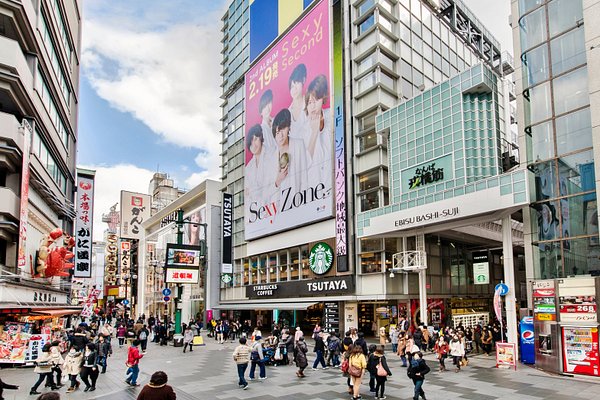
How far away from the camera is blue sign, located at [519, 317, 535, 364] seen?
20297mm

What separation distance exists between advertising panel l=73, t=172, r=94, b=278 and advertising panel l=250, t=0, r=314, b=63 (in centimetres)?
2144

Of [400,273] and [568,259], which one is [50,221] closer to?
[400,273]

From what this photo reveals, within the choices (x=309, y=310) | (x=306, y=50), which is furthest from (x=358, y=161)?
(x=309, y=310)

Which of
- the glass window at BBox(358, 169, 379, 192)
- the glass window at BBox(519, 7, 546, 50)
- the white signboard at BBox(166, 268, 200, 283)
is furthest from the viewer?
the glass window at BBox(358, 169, 379, 192)

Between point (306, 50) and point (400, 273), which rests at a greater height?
point (306, 50)

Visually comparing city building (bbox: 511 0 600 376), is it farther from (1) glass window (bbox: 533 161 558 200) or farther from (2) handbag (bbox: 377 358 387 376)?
(2) handbag (bbox: 377 358 387 376)

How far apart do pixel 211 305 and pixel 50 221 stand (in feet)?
78.4

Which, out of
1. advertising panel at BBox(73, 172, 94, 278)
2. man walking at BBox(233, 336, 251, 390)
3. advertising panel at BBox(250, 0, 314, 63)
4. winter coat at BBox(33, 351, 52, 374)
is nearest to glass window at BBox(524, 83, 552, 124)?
man walking at BBox(233, 336, 251, 390)

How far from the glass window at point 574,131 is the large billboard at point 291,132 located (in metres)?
17.7

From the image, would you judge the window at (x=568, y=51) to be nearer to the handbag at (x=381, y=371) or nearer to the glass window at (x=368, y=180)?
the glass window at (x=368, y=180)

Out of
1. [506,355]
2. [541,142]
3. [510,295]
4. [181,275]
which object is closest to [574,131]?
[541,142]

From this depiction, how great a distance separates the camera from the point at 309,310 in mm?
42594

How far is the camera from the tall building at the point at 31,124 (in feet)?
71.7

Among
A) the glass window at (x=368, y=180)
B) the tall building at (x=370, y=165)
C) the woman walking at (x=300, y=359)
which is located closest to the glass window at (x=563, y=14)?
the tall building at (x=370, y=165)
